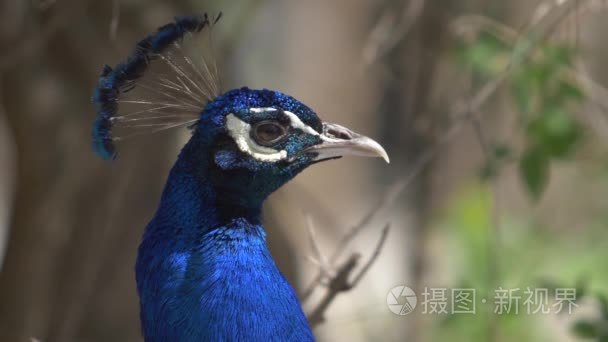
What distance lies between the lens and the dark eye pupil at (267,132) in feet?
4.72

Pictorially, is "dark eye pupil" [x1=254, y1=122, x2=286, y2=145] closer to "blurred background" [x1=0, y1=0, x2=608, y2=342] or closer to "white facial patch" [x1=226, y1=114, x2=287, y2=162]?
"white facial patch" [x1=226, y1=114, x2=287, y2=162]

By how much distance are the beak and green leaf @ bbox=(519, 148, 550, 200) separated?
2.01 feet

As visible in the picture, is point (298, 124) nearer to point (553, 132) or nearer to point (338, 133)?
point (338, 133)

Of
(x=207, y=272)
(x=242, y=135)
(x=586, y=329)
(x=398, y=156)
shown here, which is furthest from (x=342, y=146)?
(x=398, y=156)

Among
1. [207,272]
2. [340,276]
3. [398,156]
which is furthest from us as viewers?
[398,156]

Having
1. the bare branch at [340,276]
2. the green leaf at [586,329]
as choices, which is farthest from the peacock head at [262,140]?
the green leaf at [586,329]

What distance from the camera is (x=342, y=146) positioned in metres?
1.45

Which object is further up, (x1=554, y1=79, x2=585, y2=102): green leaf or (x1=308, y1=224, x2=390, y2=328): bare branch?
(x1=554, y1=79, x2=585, y2=102): green leaf

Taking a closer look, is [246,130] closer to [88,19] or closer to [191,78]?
[191,78]

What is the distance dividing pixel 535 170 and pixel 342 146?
0.68 meters

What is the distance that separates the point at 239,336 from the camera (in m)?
1.40

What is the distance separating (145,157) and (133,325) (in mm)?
473

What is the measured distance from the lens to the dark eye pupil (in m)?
1.44

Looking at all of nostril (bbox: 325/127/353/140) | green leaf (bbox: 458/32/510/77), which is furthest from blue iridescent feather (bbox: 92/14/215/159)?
green leaf (bbox: 458/32/510/77)
